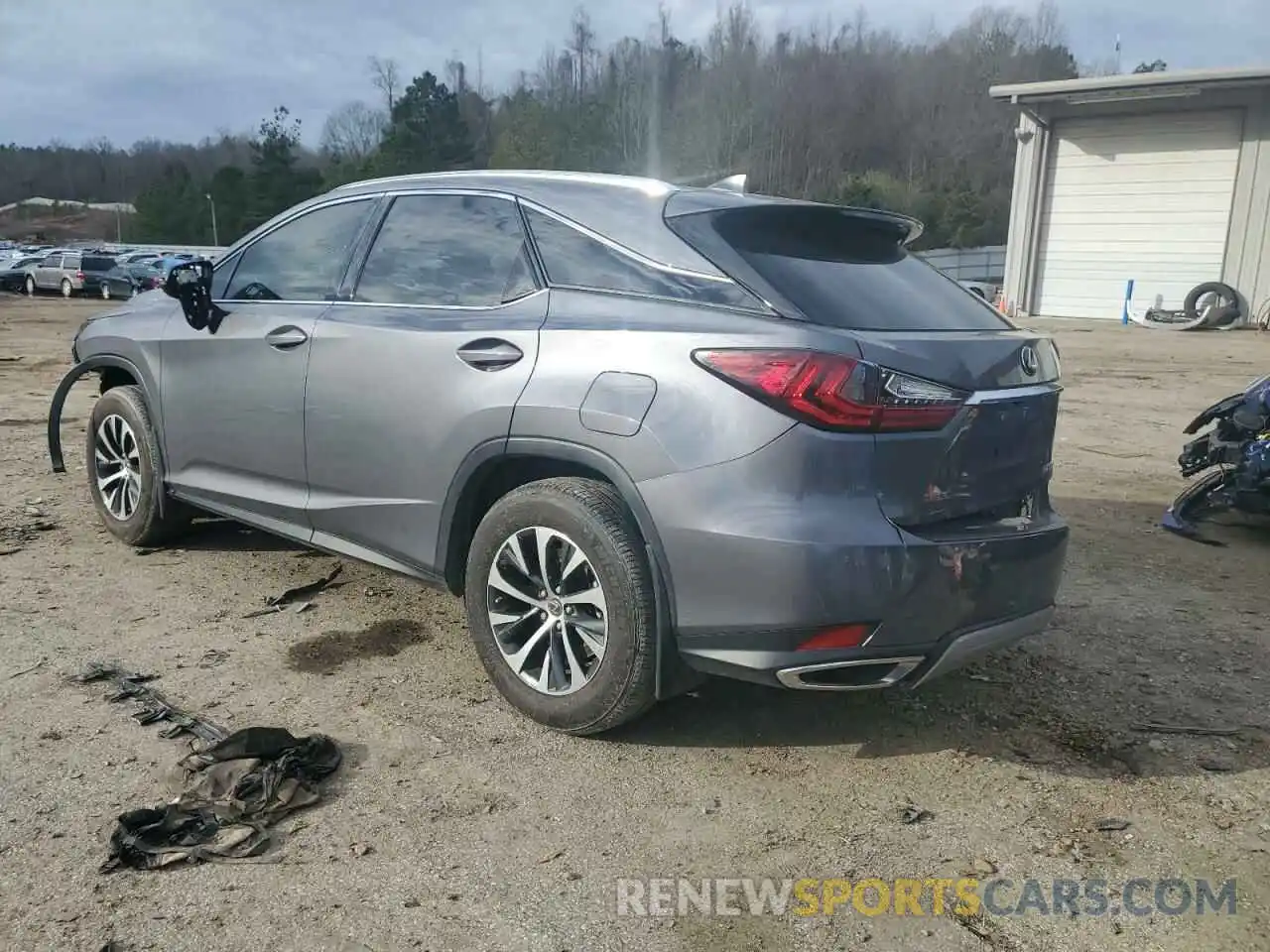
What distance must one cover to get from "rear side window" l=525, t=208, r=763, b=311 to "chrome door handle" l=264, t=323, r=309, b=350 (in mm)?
1122

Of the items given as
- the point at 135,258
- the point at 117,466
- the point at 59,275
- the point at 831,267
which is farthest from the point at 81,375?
the point at 59,275

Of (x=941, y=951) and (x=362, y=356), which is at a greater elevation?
(x=362, y=356)

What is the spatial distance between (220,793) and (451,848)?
2.32 feet

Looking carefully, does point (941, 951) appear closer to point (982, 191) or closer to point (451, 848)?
point (451, 848)

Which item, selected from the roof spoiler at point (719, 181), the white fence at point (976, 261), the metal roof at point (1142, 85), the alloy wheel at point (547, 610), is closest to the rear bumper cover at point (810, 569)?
the alloy wheel at point (547, 610)

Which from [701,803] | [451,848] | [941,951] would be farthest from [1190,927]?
[451,848]

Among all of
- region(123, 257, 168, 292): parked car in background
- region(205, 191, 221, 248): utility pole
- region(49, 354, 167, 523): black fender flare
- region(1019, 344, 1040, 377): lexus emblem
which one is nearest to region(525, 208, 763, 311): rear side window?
region(1019, 344, 1040, 377): lexus emblem

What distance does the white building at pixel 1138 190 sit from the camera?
21594 millimetres

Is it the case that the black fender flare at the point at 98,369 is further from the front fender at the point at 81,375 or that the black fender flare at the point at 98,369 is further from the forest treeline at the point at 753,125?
the forest treeline at the point at 753,125

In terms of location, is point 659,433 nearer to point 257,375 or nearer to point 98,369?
point 257,375

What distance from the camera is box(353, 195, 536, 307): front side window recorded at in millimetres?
3438

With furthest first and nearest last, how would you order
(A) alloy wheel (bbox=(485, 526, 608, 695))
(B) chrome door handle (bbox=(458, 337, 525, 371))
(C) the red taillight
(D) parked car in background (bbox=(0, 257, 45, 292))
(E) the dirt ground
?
(D) parked car in background (bbox=(0, 257, 45, 292))
(B) chrome door handle (bbox=(458, 337, 525, 371))
(A) alloy wheel (bbox=(485, 526, 608, 695))
(C) the red taillight
(E) the dirt ground

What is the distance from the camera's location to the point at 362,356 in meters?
3.66

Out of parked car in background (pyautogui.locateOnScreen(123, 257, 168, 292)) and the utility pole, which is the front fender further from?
the utility pole
